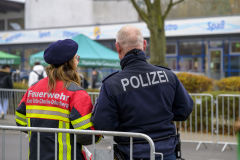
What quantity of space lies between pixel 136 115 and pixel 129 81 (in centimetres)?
27

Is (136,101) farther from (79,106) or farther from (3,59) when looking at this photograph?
(3,59)

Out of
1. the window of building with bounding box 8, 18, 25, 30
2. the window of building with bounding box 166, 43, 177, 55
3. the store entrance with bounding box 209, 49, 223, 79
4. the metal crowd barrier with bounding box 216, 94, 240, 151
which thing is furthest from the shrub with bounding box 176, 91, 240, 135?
the window of building with bounding box 8, 18, 25, 30

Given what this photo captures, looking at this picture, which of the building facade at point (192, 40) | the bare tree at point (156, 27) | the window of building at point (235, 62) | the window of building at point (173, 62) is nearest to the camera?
the bare tree at point (156, 27)

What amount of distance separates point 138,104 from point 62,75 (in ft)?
2.27

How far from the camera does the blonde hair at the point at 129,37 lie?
246 centimetres

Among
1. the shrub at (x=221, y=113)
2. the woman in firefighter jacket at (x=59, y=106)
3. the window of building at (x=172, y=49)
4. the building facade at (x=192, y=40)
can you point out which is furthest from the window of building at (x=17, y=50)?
the woman in firefighter jacket at (x=59, y=106)

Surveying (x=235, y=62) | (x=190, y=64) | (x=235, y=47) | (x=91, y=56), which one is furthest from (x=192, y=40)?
(x=91, y=56)

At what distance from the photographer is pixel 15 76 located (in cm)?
2523

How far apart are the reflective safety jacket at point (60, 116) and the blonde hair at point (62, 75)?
0.03m

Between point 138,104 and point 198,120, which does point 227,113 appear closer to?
point 198,120

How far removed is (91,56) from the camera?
1059 centimetres

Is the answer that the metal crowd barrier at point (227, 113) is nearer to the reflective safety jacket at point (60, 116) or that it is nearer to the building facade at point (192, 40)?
the reflective safety jacket at point (60, 116)

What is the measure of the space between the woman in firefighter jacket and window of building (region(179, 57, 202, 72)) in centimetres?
2067

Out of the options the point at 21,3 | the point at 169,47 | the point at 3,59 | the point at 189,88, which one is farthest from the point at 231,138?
the point at 21,3
